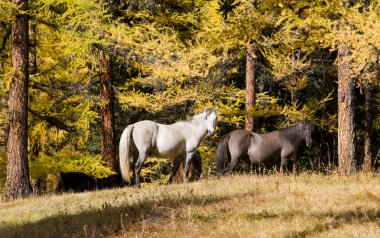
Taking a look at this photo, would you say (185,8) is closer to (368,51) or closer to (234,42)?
(234,42)

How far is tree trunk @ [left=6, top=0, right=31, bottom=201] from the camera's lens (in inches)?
479

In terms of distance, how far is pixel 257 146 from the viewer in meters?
14.1

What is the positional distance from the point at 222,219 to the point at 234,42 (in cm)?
759

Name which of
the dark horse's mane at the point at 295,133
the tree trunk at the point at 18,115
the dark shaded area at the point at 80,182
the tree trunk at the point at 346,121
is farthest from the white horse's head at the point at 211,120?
the tree trunk at the point at 18,115

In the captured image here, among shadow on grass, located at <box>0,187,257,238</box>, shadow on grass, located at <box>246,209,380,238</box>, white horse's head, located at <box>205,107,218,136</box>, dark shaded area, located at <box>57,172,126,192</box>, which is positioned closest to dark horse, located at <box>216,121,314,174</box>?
white horse's head, located at <box>205,107,218,136</box>

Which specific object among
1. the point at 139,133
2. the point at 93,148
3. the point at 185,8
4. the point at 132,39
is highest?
the point at 185,8

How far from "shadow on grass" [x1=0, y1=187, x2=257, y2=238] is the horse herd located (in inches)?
137

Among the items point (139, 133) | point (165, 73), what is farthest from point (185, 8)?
point (139, 133)

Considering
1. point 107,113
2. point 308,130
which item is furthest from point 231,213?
point 107,113

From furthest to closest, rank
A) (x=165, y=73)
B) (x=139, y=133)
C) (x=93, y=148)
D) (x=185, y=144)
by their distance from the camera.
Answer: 1. (x=93, y=148)
2. (x=165, y=73)
3. (x=185, y=144)
4. (x=139, y=133)

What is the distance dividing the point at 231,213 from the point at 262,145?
7.32m

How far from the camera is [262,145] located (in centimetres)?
1406

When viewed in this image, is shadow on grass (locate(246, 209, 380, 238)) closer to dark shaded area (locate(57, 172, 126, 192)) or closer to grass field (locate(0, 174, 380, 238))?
grass field (locate(0, 174, 380, 238))

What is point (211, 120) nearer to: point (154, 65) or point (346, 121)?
point (346, 121)
